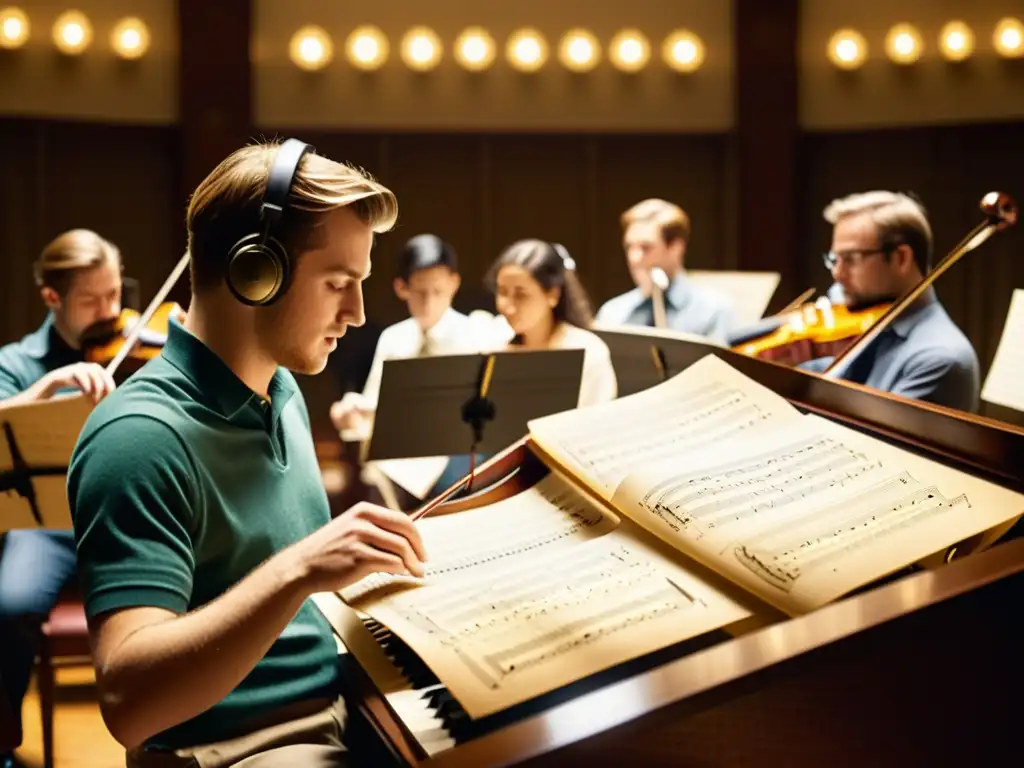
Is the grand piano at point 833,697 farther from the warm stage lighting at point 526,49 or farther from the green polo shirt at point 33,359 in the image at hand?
the warm stage lighting at point 526,49

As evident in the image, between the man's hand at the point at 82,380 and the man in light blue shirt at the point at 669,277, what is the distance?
242cm

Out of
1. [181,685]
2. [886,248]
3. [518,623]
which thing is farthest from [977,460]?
[886,248]

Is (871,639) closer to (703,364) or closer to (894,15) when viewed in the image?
(703,364)

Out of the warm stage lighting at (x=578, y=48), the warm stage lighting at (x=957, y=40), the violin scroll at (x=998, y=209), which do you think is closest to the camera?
the violin scroll at (x=998, y=209)

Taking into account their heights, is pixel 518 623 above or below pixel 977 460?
below

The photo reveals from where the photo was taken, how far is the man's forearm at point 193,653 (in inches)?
34.9

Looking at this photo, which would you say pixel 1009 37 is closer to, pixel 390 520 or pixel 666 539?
pixel 666 539

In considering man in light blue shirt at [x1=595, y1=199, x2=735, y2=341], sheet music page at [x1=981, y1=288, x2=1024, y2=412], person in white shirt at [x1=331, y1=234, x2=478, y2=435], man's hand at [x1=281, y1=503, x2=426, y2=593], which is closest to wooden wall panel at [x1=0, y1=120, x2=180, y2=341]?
person in white shirt at [x1=331, y1=234, x2=478, y2=435]

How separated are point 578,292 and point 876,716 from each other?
3.07 metres

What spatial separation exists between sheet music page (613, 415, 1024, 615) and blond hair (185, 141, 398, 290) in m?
0.42

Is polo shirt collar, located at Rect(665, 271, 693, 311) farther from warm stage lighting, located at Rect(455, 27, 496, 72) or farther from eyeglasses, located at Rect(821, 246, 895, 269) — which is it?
warm stage lighting, located at Rect(455, 27, 496, 72)

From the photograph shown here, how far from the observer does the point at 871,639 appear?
2.23ft

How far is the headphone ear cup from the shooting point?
1.08 meters

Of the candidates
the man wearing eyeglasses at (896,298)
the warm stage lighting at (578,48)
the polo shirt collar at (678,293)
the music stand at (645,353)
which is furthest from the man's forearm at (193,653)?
the warm stage lighting at (578,48)
